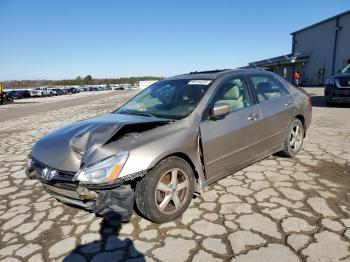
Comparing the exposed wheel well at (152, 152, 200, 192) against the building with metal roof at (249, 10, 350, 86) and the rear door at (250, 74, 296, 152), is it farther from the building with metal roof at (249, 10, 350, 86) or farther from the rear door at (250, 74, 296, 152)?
the building with metal roof at (249, 10, 350, 86)

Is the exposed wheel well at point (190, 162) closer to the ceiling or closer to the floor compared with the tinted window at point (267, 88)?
closer to the floor

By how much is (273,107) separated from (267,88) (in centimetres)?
36

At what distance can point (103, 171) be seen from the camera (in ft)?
9.22

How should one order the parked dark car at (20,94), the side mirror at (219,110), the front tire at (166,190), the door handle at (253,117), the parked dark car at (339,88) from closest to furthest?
1. the front tire at (166,190)
2. the side mirror at (219,110)
3. the door handle at (253,117)
4. the parked dark car at (339,88)
5. the parked dark car at (20,94)

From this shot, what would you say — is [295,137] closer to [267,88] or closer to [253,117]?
[267,88]

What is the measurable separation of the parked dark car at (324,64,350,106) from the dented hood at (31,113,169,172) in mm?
10044

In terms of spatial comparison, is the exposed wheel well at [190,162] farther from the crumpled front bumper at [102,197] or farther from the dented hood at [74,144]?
the crumpled front bumper at [102,197]

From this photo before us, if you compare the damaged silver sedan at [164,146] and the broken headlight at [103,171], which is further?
the damaged silver sedan at [164,146]

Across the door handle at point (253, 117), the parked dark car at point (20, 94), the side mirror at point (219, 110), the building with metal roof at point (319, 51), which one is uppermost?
the building with metal roof at point (319, 51)

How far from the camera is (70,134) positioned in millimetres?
3416

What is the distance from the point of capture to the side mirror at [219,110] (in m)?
3.52

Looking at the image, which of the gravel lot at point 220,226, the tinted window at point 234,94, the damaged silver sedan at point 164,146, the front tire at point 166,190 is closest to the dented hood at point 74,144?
the damaged silver sedan at point 164,146

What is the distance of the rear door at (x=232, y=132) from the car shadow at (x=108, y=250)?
1246mm

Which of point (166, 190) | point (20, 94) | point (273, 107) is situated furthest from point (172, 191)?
point (20, 94)
